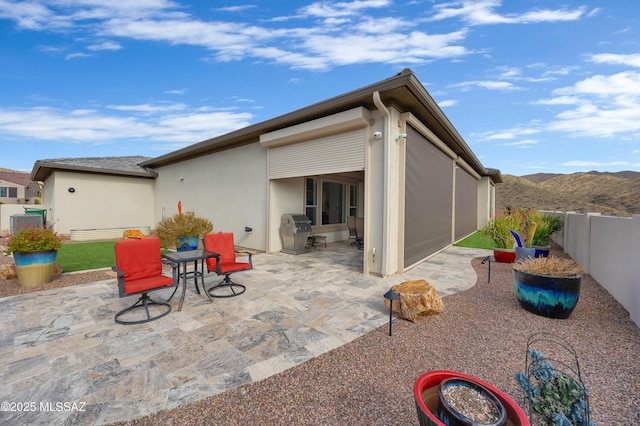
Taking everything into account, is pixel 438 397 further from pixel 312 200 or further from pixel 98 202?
pixel 98 202

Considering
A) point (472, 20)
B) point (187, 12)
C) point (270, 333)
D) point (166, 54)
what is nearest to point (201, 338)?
point (270, 333)

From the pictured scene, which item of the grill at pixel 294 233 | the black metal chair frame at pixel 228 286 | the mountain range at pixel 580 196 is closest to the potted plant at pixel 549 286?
the black metal chair frame at pixel 228 286

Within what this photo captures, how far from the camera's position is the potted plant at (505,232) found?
6656 millimetres

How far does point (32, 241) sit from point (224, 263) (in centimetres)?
337

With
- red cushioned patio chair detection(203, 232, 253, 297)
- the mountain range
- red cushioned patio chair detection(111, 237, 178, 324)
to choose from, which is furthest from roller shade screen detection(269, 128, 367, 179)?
the mountain range

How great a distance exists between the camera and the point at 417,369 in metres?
2.35

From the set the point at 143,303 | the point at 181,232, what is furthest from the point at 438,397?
the point at 181,232

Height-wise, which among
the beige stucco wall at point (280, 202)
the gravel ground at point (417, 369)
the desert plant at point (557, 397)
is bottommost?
the gravel ground at point (417, 369)

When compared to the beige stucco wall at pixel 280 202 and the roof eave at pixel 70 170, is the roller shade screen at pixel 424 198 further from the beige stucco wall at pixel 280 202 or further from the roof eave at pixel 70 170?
the roof eave at pixel 70 170

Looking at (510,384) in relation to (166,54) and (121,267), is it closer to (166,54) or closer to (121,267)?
(121,267)

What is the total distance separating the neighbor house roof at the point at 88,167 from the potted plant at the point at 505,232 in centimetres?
1413

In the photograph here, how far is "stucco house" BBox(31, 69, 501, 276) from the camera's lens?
17.7ft

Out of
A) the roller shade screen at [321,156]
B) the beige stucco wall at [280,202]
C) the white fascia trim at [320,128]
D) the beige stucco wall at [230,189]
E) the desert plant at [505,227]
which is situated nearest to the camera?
the white fascia trim at [320,128]

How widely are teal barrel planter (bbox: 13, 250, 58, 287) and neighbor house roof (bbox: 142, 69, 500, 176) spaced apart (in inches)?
198
